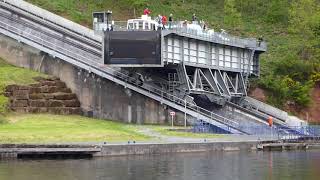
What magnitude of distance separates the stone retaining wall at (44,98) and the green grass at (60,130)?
197 centimetres

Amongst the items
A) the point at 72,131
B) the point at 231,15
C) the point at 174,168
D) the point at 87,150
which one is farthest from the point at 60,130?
the point at 231,15

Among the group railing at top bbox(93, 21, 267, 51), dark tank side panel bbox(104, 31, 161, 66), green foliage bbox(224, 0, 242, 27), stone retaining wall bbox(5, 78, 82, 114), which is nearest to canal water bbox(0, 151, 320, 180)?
dark tank side panel bbox(104, 31, 161, 66)

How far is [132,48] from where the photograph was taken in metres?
73.4

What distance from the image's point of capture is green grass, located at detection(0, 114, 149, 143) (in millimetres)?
58594

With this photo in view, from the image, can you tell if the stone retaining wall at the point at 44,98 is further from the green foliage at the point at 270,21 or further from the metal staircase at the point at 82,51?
the green foliage at the point at 270,21

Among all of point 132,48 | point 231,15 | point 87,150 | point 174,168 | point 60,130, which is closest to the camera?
point 174,168

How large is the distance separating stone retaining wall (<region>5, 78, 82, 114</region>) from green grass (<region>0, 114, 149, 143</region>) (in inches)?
77.4

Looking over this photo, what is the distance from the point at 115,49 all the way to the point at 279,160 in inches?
939

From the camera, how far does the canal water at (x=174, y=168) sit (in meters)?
44.5

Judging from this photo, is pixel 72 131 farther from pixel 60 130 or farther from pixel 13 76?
pixel 13 76

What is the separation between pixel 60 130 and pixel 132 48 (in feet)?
44.2

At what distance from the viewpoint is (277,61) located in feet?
319

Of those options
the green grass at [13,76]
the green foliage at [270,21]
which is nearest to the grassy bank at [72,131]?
the green grass at [13,76]

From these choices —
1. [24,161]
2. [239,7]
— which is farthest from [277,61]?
[24,161]
